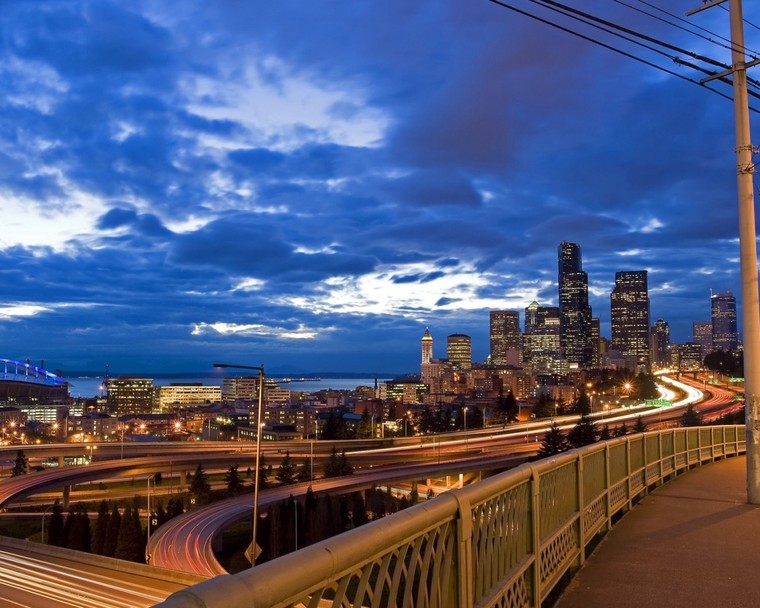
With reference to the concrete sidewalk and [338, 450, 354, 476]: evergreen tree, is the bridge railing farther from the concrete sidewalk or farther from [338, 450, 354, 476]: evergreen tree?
[338, 450, 354, 476]: evergreen tree

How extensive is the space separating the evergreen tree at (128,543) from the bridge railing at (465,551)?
32010 mm

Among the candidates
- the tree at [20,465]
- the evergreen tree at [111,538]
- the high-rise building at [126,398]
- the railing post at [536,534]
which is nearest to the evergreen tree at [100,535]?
the evergreen tree at [111,538]

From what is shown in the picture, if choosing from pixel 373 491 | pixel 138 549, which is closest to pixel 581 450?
pixel 138 549

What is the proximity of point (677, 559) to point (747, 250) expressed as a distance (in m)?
5.81

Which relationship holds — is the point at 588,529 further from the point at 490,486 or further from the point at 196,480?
the point at 196,480

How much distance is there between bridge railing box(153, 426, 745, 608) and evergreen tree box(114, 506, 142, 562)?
32.0 m

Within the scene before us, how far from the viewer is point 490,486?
416cm

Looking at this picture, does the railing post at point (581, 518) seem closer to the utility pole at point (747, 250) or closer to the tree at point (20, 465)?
the utility pole at point (747, 250)

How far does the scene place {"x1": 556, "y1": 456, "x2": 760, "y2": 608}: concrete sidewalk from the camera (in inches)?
225

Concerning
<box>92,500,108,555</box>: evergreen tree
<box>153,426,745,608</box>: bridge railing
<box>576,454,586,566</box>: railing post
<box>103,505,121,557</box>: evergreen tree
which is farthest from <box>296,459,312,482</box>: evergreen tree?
<box>576,454,586,566</box>: railing post

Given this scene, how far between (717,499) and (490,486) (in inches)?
335

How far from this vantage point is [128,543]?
114 feet

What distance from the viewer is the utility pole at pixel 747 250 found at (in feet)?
33.8

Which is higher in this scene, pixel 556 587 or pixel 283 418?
pixel 556 587
